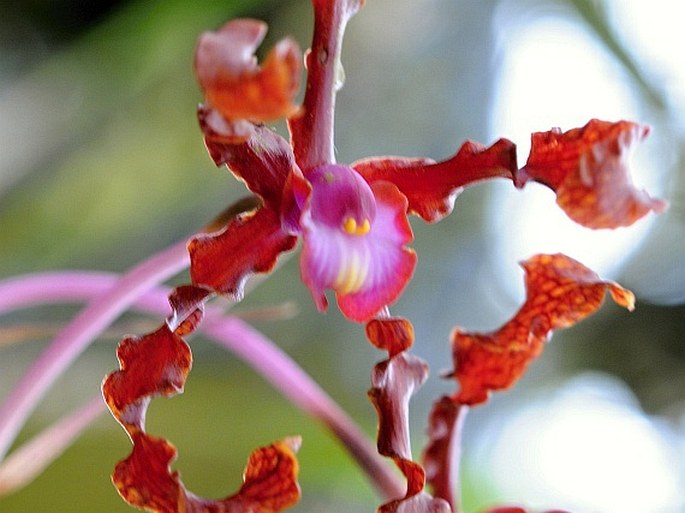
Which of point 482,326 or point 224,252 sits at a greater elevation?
point 482,326

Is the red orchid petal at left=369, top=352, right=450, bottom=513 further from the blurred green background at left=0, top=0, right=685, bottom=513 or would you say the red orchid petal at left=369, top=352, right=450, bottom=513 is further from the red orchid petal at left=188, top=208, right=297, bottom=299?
the blurred green background at left=0, top=0, right=685, bottom=513

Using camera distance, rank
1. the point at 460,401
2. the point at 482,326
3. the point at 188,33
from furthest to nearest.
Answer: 1. the point at 482,326
2. the point at 188,33
3. the point at 460,401

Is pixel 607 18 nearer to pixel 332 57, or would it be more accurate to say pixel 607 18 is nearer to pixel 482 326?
pixel 482 326

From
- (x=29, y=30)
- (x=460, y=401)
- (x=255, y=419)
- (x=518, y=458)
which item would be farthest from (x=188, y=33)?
(x=518, y=458)

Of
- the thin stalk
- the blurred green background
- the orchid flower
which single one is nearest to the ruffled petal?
the orchid flower

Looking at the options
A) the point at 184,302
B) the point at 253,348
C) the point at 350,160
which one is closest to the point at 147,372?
the point at 184,302
